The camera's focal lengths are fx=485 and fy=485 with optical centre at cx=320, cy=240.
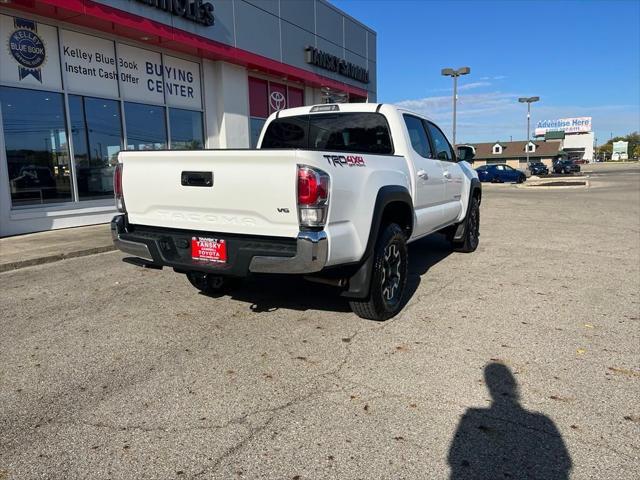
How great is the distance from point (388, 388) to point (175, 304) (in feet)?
9.06

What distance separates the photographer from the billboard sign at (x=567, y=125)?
5084 inches

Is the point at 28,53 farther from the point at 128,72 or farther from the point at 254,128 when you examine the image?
the point at 254,128

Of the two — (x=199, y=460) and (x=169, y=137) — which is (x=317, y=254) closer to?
Answer: (x=199, y=460)

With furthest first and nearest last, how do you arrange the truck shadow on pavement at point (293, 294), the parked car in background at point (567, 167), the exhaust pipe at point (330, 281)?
the parked car in background at point (567, 167) → the truck shadow on pavement at point (293, 294) → the exhaust pipe at point (330, 281)

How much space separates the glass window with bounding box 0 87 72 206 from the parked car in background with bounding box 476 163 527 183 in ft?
102

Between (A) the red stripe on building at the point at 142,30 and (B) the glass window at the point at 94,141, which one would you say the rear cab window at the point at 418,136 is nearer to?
(B) the glass window at the point at 94,141

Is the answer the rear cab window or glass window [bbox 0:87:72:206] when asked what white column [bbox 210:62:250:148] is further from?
the rear cab window

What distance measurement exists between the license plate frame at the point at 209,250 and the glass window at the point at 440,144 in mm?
3412

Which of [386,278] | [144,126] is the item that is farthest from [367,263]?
[144,126]

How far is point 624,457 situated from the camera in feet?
Result: 8.22

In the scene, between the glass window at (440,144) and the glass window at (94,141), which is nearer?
the glass window at (440,144)

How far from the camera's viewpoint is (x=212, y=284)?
537cm

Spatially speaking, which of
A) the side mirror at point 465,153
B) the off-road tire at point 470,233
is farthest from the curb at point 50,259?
the side mirror at point 465,153

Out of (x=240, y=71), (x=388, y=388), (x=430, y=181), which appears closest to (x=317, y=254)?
(x=388, y=388)
